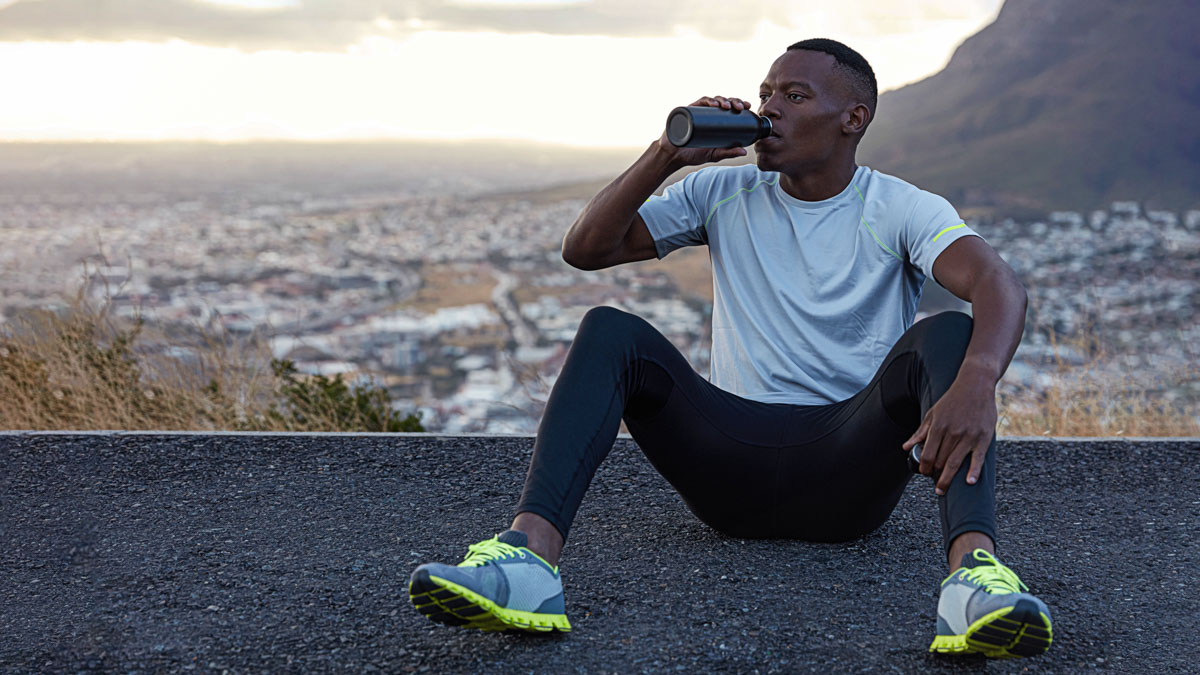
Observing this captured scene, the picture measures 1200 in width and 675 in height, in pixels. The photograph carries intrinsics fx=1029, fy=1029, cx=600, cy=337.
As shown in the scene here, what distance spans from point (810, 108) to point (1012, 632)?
1.23m

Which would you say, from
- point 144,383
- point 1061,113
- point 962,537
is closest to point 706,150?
point 962,537

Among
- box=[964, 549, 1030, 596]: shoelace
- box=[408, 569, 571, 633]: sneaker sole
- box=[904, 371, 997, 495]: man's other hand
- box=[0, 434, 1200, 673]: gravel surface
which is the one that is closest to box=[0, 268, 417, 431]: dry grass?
box=[0, 434, 1200, 673]: gravel surface

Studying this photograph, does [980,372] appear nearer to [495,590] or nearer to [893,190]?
[893,190]

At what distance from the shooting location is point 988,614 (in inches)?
61.2

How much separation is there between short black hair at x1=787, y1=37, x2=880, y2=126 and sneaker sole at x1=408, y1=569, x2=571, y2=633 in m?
1.39

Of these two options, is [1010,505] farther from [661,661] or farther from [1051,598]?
[661,661]

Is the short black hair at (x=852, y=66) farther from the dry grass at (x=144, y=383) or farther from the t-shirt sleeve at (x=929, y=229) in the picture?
the dry grass at (x=144, y=383)

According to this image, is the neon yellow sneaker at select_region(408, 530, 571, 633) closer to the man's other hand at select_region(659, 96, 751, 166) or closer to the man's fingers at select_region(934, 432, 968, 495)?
the man's fingers at select_region(934, 432, 968, 495)

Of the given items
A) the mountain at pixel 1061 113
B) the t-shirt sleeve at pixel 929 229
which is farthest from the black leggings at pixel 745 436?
the mountain at pixel 1061 113

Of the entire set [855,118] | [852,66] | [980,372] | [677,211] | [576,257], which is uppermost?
[852,66]

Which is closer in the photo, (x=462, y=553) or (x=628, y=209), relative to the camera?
(x=628, y=209)

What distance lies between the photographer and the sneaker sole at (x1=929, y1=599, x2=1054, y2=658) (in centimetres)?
153

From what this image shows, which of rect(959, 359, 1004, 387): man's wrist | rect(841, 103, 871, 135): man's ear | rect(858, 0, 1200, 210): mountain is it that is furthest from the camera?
rect(858, 0, 1200, 210): mountain

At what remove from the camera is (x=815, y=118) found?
2.31m
